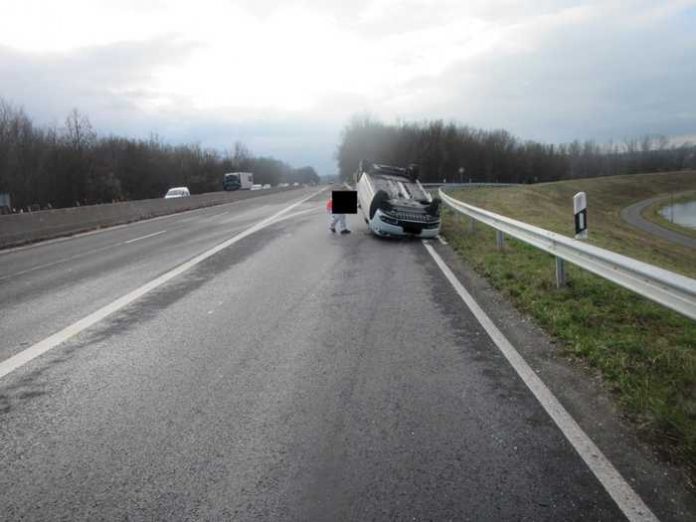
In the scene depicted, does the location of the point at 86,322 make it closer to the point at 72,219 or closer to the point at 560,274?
the point at 560,274

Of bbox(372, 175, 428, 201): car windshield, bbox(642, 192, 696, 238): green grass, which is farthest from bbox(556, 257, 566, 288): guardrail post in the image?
bbox(642, 192, 696, 238): green grass

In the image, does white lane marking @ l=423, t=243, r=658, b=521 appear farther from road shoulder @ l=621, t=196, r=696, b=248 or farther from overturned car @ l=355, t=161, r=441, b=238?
road shoulder @ l=621, t=196, r=696, b=248

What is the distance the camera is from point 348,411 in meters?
3.85

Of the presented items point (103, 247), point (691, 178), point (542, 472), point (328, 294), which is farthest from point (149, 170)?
point (691, 178)

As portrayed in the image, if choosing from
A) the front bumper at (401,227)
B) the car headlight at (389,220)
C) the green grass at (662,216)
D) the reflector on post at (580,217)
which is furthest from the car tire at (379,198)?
the green grass at (662,216)

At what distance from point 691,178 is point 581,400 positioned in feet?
413

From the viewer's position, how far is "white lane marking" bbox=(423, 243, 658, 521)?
274cm

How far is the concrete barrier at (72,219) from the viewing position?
16359 mm

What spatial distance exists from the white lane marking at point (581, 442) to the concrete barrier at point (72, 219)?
1566cm

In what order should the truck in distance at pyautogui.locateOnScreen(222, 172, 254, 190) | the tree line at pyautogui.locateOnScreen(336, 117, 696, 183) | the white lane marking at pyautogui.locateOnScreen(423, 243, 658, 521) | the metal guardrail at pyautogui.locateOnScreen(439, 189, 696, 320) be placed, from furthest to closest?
the tree line at pyautogui.locateOnScreen(336, 117, 696, 183), the truck in distance at pyautogui.locateOnScreen(222, 172, 254, 190), the metal guardrail at pyautogui.locateOnScreen(439, 189, 696, 320), the white lane marking at pyautogui.locateOnScreen(423, 243, 658, 521)

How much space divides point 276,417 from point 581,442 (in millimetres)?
2019

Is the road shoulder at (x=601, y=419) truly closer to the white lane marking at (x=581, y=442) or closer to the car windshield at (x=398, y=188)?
the white lane marking at (x=581, y=442)

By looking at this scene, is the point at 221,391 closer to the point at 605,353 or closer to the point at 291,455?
the point at 291,455

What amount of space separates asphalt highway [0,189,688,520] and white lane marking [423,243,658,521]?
62 mm
